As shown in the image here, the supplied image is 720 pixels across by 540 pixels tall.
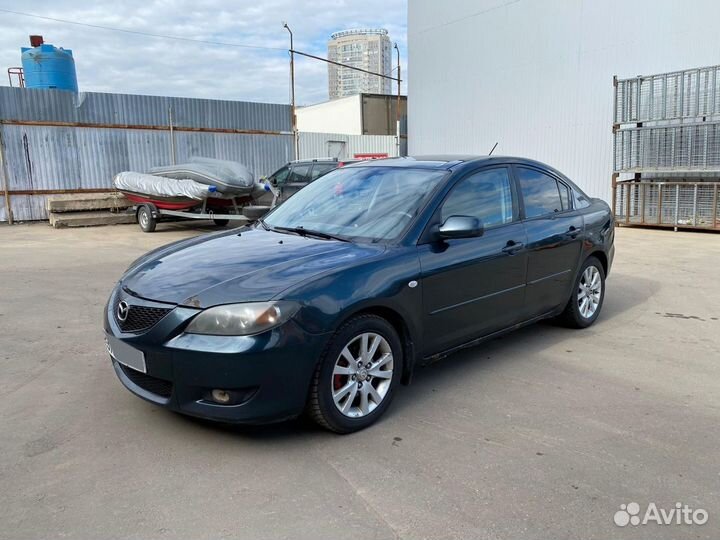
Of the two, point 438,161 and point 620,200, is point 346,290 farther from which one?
point 620,200

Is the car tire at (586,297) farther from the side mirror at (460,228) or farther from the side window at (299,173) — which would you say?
the side window at (299,173)

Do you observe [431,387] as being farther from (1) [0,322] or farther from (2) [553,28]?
(2) [553,28]

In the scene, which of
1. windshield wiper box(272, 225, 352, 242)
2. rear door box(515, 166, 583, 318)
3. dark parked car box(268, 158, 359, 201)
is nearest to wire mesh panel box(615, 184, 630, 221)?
dark parked car box(268, 158, 359, 201)

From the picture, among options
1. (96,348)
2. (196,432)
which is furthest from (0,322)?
(196,432)

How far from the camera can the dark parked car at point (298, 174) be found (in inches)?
607

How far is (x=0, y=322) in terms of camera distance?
19.0 feet

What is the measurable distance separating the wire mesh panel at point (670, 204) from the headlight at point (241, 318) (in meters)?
12.5

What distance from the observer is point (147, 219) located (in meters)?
14.0

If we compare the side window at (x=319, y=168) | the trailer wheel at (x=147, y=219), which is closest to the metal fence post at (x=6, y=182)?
the trailer wheel at (x=147, y=219)

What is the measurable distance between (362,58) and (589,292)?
40609 millimetres

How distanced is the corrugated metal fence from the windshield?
1373cm

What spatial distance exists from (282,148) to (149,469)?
17853 mm

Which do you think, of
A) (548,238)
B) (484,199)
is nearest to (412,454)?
(484,199)

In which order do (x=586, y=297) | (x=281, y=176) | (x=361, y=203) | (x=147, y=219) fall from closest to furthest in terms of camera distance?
(x=361, y=203) → (x=586, y=297) → (x=147, y=219) → (x=281, y=176)
